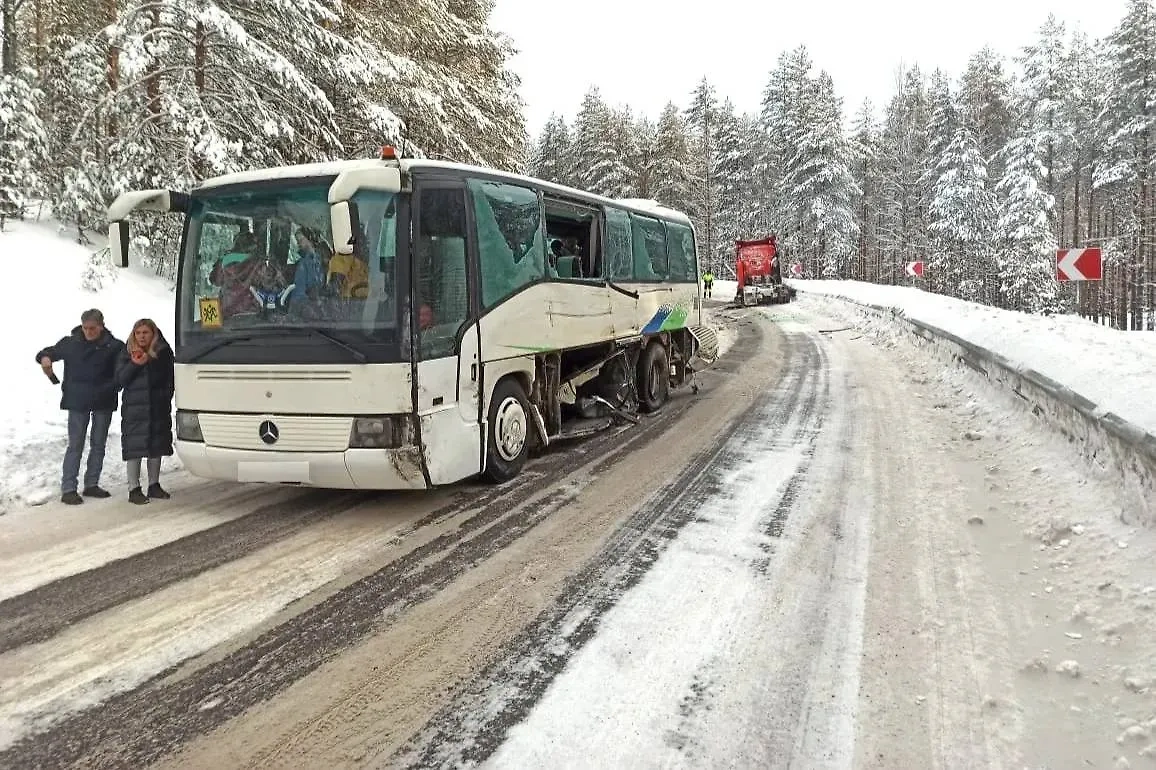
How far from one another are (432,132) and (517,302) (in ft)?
45.2

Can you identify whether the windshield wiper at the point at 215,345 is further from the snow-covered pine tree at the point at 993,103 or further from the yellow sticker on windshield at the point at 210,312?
the snow-covered pine tree at the point at 993,103

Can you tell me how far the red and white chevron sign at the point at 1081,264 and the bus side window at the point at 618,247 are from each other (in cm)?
713

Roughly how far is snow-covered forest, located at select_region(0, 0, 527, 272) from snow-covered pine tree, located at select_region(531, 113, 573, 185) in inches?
1765

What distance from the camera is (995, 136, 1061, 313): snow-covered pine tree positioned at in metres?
38.5

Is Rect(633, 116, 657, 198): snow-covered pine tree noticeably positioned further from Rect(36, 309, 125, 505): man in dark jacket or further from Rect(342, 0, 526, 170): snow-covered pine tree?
Rect(36, 309, 125, 505): man in dark jacket

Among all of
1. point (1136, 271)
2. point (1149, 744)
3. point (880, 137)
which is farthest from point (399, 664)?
point (880, 137)

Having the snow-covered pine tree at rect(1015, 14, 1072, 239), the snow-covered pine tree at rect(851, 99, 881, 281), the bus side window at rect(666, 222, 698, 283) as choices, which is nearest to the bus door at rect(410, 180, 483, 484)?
the bus side window at rect(666, 222, 698, 283)

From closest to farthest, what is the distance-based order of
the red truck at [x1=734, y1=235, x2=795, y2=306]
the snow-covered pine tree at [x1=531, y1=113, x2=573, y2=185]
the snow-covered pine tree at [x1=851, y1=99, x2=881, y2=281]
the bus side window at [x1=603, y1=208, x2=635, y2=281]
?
the bus side window at [x1=603, y1=208, x2=635, y2=281] < the red truck at [x1=734, y1=235, x2=795, y2=306] < the snow-covered pine tree at [x1=851, y1=99, x2=881, y2=281] < the snow-covered pine tree at [x1=531, y1=113, x2=573, y2=185]

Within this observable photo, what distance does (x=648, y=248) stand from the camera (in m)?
10.5

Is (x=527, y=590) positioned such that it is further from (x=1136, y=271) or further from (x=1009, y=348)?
(x=1136, y=271)

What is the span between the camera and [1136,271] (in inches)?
1665

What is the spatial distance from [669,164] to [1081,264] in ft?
143

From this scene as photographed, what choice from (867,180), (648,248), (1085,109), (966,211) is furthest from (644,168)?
(648,248)

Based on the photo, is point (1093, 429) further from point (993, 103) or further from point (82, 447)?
point (993, 103)
